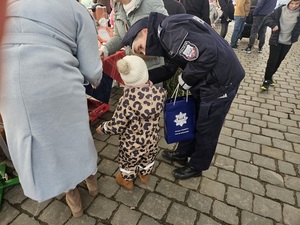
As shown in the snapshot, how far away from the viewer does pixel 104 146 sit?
120 inches

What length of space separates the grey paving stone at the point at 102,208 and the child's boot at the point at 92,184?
85 mm

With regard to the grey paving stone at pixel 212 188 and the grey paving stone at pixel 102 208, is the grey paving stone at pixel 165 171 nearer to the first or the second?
the grey paving stone at pixel 212 188

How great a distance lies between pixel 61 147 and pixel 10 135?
0.32 metres

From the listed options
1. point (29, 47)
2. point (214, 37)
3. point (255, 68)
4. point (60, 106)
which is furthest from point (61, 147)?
point (255, 68)

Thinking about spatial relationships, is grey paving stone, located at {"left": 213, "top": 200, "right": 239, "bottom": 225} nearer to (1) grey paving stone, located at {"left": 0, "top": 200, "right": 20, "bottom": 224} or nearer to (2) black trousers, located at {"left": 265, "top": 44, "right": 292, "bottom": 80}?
(1) grey paving stone, located at {"left": 0, "top": 200, "right": 20, "bottom": 224}

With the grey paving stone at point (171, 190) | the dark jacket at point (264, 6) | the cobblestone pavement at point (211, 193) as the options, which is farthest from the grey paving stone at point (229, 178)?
the dark jacket at point (264, 6)

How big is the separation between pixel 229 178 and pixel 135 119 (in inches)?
55.6

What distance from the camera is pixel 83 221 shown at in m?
2.08

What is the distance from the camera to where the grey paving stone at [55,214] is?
209 cm

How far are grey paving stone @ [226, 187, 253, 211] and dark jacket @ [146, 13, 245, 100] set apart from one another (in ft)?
3.71

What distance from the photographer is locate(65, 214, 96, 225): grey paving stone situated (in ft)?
6.78

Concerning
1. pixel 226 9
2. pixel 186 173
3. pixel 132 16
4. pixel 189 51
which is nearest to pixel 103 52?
pixel 132 16

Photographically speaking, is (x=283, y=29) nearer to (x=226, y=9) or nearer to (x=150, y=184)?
(x=226, y=9)

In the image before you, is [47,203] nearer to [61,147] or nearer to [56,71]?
[61,147]
